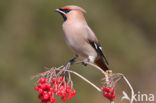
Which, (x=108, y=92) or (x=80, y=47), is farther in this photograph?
(x=80, y=47)

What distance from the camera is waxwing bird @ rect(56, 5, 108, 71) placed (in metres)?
3.46

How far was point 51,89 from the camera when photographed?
2.43 meters

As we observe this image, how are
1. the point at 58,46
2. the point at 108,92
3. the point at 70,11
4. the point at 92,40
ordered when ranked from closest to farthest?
1. the point at 108,92
2. the point at 70,11
3. the point at 92,40
4. the point at 58,46

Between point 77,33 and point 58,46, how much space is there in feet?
10.3

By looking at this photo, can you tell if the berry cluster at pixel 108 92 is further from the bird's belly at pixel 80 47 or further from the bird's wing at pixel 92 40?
the bird's wing at pixel 92 40

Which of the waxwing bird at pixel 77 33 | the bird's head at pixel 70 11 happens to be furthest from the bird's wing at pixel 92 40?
the bird's head at pixel 70 11

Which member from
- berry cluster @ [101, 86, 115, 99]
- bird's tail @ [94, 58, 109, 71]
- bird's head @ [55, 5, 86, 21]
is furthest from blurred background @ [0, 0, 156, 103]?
berry cluster @ [101, 86, 115, 99]

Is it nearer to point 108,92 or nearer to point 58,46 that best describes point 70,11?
point 108,92

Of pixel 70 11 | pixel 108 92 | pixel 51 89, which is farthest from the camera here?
pixel 70 11

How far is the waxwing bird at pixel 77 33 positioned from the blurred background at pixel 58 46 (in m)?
1.99

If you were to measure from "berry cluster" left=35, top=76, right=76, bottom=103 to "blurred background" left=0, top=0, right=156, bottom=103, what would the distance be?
3.07m

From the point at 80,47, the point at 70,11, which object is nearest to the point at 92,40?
the point at 80,47

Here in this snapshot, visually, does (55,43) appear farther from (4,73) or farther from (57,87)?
(57,87)

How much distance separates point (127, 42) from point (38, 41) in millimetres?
1560
